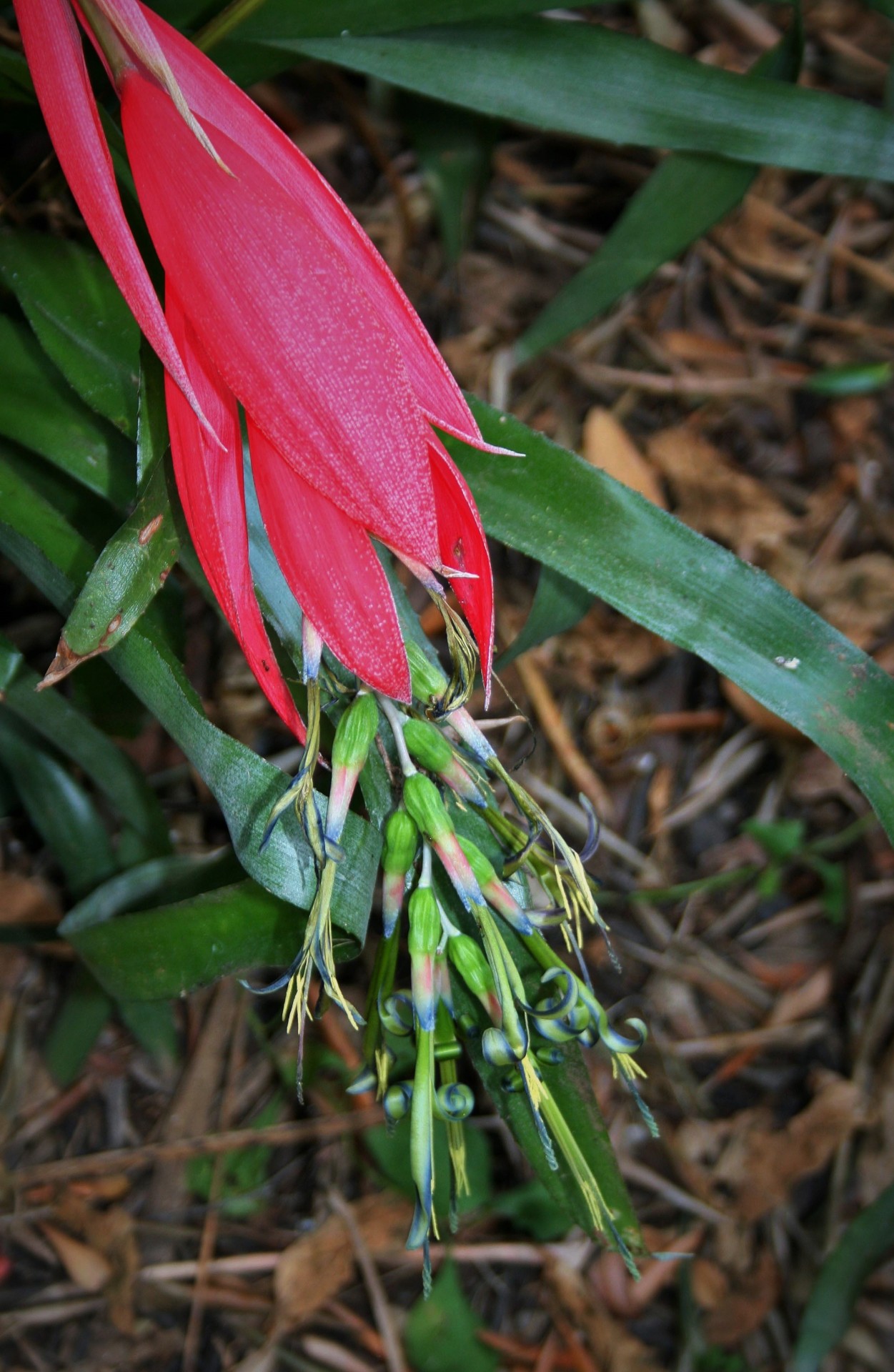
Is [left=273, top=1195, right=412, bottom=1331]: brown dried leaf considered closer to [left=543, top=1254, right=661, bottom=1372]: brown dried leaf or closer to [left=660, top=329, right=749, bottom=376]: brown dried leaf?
[left=543, top=1254, right=661, bottom=1372]: brown dried leaf

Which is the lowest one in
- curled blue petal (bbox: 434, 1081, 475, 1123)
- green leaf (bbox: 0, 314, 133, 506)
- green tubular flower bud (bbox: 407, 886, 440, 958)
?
curled blue petal (bbox: 434, 1081, 475, 1123)

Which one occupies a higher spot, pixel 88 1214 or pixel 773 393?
pixel 773 393

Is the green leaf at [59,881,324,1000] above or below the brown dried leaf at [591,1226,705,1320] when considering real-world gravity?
above

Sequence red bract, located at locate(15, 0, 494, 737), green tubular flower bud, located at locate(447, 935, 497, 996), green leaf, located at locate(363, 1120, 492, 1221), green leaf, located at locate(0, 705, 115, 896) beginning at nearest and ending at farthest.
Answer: red bract, located at locate(15, 0, 494, 737) < green tubular flower bud, located at locate(447, 935, 497, 996) < green leaf, located at locate(0, 705, 115, 896) < green leaf, located at locate(363, 1120, 492, 1221)

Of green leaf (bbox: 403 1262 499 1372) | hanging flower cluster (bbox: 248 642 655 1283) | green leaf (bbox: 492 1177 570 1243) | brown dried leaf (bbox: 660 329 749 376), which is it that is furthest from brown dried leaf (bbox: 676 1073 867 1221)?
brown dried leaf (bbox: 660 329 749 376)

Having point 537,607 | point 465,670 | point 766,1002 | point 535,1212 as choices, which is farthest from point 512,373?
point 535,1212

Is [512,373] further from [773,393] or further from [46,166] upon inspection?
[46,166]

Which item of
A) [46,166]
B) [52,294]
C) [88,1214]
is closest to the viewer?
[52,294]
